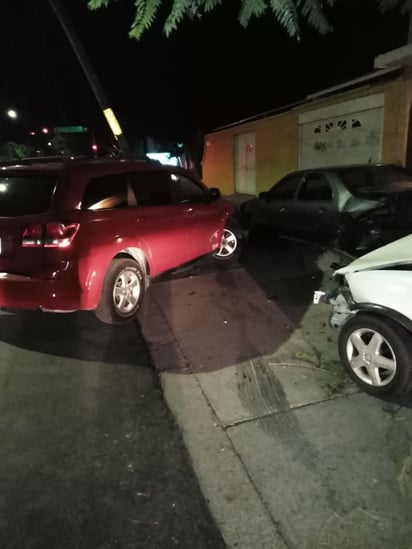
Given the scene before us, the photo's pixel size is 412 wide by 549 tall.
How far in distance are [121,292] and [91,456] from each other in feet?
7.35

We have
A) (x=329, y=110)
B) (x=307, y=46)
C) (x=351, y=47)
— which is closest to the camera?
(x=329, y=110)

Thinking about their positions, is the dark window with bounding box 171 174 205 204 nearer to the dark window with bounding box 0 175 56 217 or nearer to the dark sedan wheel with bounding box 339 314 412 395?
the dark window with bounding box 0 175 56 217

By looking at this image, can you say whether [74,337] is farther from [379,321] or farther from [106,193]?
[379,321]

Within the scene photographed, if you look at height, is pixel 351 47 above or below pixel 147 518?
above

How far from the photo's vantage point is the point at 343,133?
11328mm

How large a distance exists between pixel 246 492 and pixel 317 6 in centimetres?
285

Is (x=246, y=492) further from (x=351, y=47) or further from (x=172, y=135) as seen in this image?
(x=172, y=135)

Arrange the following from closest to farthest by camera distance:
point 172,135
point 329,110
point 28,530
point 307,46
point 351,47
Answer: point 28,530
point 329,110
point 351,47
point 307,46
point 172,135

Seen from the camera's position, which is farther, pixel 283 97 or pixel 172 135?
pixel 172 135

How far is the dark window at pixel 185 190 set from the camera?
19.8 feet

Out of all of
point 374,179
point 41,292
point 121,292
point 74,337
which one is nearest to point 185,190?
point 121,292

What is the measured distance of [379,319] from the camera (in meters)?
3.37

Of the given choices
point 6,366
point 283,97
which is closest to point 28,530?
point 6,366

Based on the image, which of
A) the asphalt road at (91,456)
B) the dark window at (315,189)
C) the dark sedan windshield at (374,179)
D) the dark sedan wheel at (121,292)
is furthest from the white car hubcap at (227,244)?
the asphalt road at (91,456)
